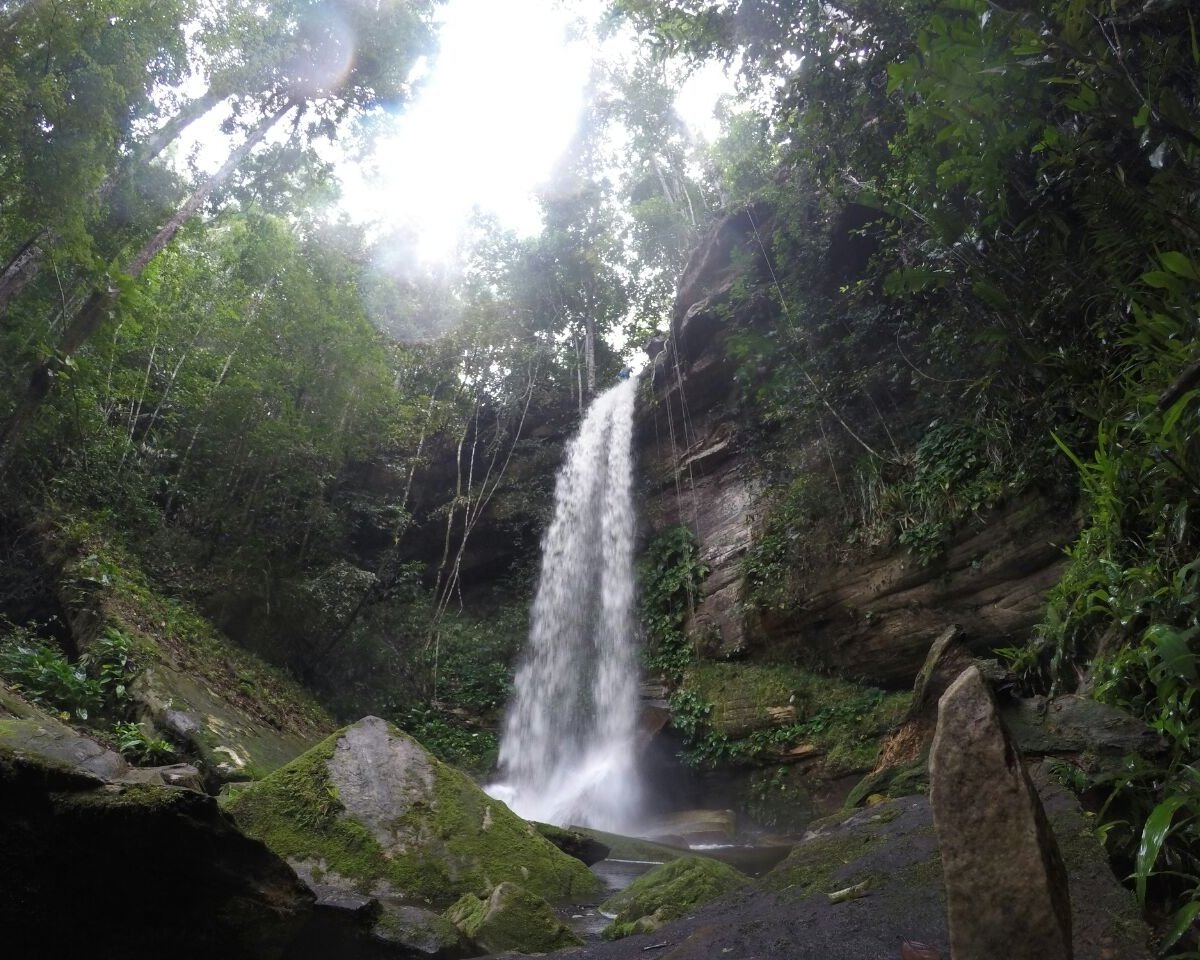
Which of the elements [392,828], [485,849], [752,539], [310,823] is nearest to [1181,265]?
[485,849]

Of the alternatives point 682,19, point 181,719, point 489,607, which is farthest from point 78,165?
point 489,607

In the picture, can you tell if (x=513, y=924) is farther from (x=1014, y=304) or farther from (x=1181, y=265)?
(x=1014, y=304)

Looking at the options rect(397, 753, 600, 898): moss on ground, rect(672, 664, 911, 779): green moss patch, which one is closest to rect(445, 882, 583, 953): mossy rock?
rect(397, 753, 600, 898): moss on ground

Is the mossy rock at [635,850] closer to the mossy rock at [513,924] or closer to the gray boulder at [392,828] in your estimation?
the gray boulder at [392,828]

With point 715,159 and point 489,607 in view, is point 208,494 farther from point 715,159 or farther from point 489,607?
point 715,159

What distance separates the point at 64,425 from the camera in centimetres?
1034

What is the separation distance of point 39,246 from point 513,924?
8.65m

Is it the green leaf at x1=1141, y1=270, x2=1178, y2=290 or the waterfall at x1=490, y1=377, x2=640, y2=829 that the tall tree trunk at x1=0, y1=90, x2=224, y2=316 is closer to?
the waterfall at x1=490, y1=377, x2=640, y2=829

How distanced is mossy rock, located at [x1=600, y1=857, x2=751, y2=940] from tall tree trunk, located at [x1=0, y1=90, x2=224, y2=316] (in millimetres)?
8268

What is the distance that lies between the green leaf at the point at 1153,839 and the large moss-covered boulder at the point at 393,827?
331 cm

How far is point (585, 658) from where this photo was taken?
12.6 meters

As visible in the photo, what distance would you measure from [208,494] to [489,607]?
576 centimetres

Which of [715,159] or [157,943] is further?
[715,159]

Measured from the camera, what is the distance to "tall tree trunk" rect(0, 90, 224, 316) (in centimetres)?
802
